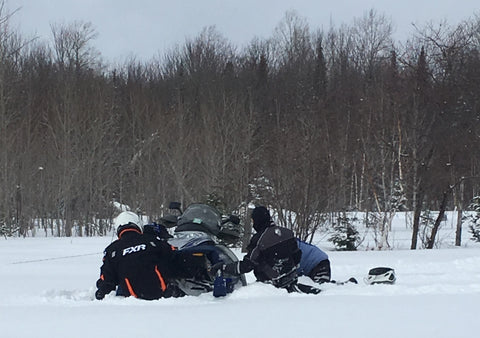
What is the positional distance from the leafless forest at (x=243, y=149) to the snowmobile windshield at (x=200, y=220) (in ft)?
19.9

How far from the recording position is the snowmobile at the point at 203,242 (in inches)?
231

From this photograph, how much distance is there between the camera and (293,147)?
12992 mm

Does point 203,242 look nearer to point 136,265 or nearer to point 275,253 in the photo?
point 275,253

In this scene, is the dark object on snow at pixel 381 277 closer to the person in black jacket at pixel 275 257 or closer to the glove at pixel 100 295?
the person in black jacket at pixel 275 257

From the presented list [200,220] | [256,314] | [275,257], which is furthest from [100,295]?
[256,314]

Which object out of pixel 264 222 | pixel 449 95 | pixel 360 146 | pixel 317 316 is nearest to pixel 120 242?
pixel 264 222

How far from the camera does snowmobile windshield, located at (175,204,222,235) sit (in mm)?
6422

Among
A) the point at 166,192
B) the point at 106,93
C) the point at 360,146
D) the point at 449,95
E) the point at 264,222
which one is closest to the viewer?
the point at 264,222

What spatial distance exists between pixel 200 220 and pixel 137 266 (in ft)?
4.07

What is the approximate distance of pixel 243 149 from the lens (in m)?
21.3

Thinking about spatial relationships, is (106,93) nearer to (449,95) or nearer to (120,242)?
(449,95)

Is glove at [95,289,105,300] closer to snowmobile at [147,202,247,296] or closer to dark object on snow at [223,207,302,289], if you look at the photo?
snowmobile at [147,202,247,296]

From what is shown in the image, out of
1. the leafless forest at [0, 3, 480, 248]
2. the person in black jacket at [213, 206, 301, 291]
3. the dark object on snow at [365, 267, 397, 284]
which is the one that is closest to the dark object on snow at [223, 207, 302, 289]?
the person in black jacket at [213, 206, 301, 291]

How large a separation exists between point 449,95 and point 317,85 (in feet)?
86.4
